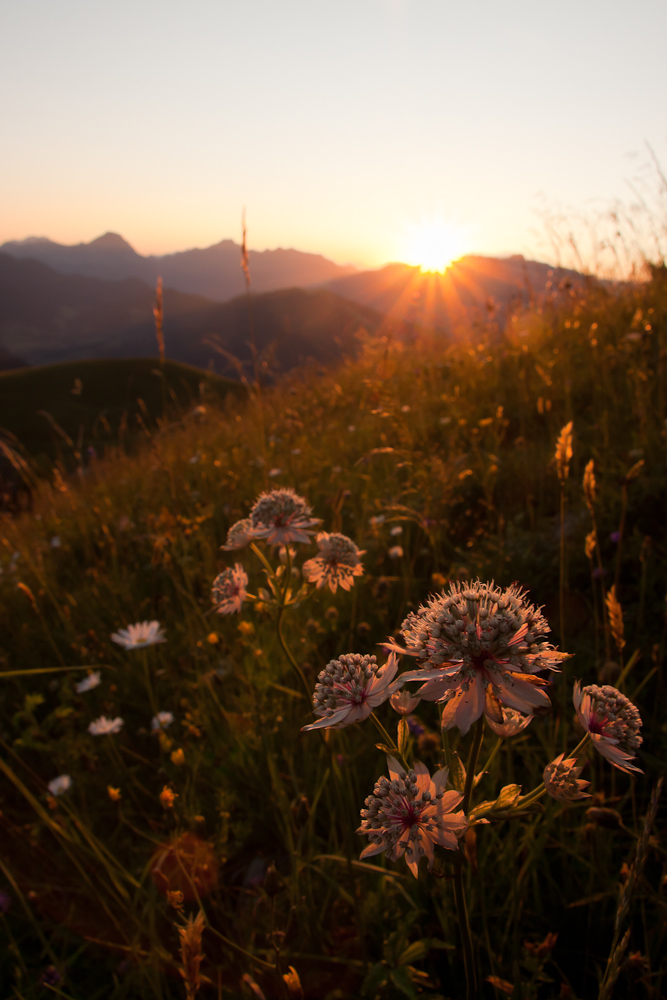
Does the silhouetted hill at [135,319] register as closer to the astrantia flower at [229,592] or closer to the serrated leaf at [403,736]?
the astrantia flower at [229,592]

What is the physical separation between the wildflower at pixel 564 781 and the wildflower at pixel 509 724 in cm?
6

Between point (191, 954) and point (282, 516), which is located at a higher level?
point (282, 516)

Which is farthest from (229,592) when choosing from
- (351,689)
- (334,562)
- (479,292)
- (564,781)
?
(479,292)

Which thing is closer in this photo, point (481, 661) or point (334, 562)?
point (481, 661)

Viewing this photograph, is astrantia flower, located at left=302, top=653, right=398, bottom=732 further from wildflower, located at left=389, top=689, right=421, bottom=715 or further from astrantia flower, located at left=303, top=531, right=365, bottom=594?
astrantia flower, located at left=303, top=531, right=365, bottom=594

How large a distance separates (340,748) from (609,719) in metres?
1.11

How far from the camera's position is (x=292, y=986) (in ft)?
2.78

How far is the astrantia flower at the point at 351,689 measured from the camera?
2.51 ft

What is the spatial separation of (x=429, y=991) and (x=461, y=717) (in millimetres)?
1102

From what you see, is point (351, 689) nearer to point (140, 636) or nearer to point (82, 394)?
point (140, 636)

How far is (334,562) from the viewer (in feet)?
4.50

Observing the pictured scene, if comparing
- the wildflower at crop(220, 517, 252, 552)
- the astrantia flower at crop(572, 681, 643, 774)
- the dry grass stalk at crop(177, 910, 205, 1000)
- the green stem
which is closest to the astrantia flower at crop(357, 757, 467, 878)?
the green stem

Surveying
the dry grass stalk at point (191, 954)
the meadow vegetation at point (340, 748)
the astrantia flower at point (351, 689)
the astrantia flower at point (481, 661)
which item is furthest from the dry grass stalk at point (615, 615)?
the dry grass stalk at point (191, 954)

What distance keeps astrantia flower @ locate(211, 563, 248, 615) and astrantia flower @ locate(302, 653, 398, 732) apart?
18.4 inches
